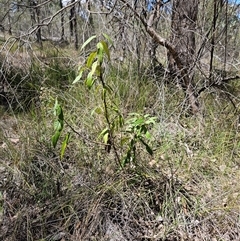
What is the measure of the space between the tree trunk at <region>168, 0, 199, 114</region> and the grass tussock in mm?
262

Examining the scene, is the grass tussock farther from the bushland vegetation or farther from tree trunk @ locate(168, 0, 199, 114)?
tree trunk @ locate(168, 0, 199, 114)

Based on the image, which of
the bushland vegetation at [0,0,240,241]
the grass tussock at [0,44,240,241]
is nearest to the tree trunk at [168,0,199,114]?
the bushland vegetation at [0,0,240,241]

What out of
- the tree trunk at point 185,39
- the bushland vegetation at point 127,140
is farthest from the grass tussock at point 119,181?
the tree trunk at point 185,39

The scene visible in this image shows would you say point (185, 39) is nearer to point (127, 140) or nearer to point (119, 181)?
point (127, 140)

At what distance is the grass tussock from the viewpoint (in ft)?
4.63

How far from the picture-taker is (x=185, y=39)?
7.94ft

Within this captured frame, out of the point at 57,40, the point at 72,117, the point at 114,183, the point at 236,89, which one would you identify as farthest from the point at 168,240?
the point at 57,40

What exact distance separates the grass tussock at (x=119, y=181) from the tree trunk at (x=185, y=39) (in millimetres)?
262

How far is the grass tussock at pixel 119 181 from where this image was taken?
1410mm

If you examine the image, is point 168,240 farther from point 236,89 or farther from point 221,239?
point 236,89

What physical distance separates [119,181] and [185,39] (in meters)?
1.52

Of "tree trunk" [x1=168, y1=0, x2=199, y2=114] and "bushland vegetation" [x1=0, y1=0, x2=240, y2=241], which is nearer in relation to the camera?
"bushland vegetation" [x1=0, y1=0, x2=240, y2=241]

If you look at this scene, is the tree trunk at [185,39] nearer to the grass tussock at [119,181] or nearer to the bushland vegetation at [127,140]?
the bushland vegetation at [127,140]

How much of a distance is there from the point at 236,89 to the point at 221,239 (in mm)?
1806
